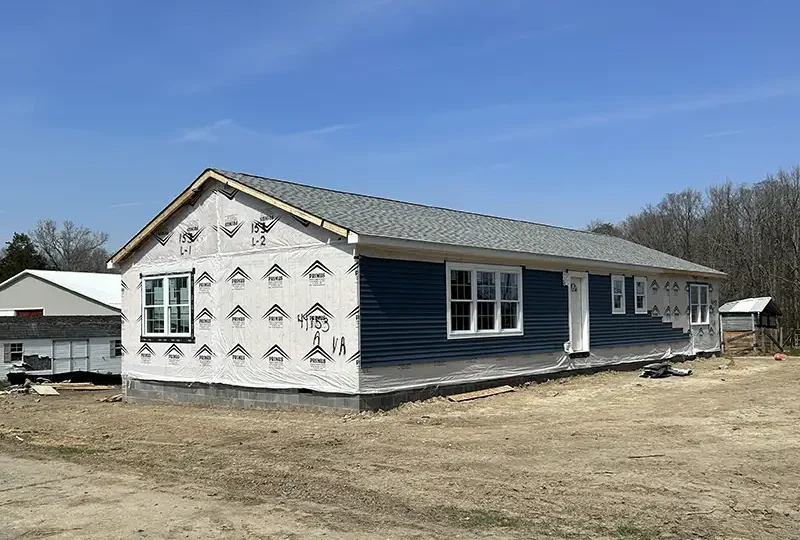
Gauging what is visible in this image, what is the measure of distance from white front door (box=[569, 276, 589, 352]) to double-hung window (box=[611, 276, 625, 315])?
5.19 ft

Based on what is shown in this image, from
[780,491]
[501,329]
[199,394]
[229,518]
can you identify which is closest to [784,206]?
[501,329]

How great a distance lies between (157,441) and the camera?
11453mm

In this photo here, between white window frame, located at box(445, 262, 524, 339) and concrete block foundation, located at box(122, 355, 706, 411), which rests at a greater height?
white window frame, located at box(445, 262, 524, 339)

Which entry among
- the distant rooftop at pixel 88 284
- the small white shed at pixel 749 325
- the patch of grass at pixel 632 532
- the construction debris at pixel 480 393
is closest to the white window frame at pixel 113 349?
the distant rooftop at pixel 88 284

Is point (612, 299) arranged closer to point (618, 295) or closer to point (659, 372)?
point (618, 295)

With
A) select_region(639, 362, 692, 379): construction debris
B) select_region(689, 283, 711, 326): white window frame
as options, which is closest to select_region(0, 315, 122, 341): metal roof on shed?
select_region(639, 362, 692, 379): construction debris

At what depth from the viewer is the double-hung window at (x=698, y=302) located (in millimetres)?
25734

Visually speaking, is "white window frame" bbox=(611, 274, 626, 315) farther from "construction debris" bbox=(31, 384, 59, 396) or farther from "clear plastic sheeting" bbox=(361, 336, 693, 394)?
"construction debris" bbox=(31, 384, 59, 396)

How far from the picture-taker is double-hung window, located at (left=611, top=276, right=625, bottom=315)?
20.9 metres

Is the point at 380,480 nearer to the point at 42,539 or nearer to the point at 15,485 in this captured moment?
the point at 42,539

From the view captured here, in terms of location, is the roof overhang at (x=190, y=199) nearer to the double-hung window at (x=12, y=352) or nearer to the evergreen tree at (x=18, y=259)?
the double-hung window at (x=12, y=352)

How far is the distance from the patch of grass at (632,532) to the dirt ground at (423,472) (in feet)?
0.09

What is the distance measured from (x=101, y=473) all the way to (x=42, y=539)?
9.51 ft

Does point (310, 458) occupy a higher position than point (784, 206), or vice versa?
point (784, 206)
